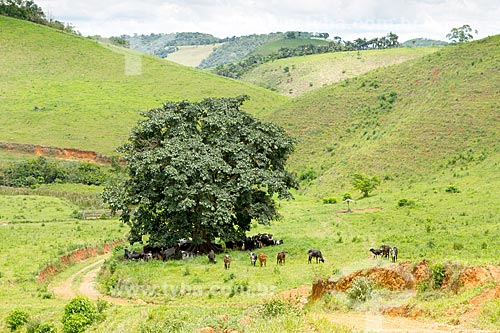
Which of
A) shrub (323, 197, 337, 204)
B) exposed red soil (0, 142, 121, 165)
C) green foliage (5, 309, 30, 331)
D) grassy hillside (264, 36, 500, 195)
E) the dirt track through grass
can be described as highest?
grassy hillside (264, 36, 500, 195)

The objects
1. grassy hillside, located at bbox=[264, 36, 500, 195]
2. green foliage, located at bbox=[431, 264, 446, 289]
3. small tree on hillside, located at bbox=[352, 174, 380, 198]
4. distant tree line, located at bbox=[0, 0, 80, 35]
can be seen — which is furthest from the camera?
distant tree line, located at bbox=[0, 0, 80, 35]

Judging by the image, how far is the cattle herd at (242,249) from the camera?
24.0 m

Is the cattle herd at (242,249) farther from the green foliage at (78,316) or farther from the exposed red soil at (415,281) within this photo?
the green foliage at (78,316)

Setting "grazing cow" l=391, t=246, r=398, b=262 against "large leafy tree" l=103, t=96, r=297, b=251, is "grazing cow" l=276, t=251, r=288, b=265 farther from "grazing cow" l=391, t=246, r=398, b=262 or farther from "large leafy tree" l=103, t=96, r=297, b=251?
"grazing cow" l=391, t=246, r=398, b=262

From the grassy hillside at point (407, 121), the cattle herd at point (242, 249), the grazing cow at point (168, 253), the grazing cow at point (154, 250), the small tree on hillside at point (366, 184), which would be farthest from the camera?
the grassy hillside at point (407, 121)

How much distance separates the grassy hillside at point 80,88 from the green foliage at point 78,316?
5929 centimetres

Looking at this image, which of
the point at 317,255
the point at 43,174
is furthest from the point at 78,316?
the point at 43,174

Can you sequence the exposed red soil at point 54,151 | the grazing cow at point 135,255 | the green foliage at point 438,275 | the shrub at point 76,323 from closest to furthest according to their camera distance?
the green foliage at point 438,275 → the shrub at point 76,323 → the grazing cow at point 135,255 → the exposed red soil at point 54,151

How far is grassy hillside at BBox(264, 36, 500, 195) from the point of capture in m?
57.7

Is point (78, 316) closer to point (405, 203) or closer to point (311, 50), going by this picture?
point (405, 203)

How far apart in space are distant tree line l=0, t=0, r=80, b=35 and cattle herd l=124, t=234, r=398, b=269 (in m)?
117

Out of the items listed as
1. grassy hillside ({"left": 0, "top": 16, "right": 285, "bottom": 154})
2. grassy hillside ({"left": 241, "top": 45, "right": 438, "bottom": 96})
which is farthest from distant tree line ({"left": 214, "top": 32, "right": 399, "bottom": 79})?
grassy hillside ({"left": 0, "top": 16, "right": 285, "bottom": 154})

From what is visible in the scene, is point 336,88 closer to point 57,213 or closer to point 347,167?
point 347,167

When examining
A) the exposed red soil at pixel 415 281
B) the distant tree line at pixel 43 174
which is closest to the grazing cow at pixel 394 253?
the exposed red soil at pixel 415 281
